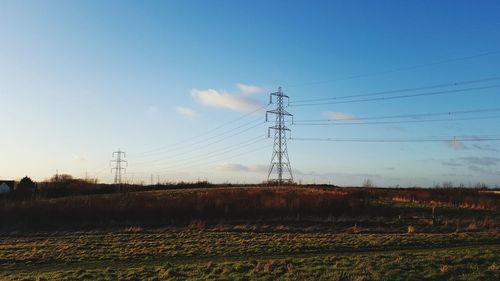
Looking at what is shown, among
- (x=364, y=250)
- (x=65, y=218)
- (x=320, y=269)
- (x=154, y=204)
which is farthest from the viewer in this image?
(x=154, y=204)

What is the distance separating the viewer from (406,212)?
44.5m

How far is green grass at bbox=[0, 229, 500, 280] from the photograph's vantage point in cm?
1493

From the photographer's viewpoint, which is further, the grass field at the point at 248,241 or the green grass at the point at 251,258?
the grass field at the point at 248,241

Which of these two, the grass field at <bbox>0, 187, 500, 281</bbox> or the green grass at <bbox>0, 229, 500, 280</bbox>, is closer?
the green grass at <bbox>0, 229, 500, 280</bbox>

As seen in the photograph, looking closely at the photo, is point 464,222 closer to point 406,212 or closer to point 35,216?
point 406,212

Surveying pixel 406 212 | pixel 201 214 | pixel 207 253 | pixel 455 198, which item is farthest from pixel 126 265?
pixel 455 198

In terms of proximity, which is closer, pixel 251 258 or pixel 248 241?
pixel 251 258

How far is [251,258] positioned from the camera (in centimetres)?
1923

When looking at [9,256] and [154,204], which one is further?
[154,204]

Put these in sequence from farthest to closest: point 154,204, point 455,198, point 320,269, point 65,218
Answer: point 455,198 < point 154,204 < point 65,218 < point 320,269

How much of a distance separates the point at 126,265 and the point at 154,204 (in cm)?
2579

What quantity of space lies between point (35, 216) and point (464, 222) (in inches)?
1289

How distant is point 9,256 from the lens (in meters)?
21.8

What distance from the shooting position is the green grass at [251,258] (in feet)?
49.0
